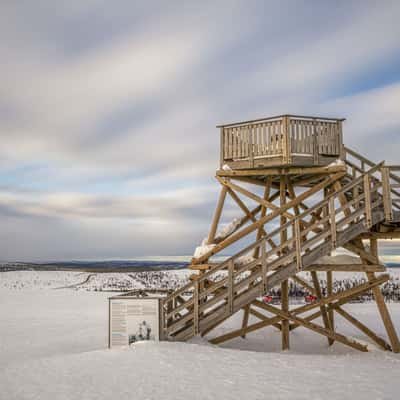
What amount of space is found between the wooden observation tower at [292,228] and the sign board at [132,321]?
15.6 inches

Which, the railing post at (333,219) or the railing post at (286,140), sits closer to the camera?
the railing post at (333,219)

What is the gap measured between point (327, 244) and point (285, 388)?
5.02 metres

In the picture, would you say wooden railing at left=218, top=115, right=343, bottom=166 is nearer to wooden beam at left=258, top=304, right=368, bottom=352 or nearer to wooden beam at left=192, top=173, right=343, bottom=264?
wooden beam at left=192, top=173, right=343, bottom=264

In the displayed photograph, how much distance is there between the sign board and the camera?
469 inches

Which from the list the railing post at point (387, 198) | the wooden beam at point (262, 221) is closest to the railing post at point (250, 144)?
the wooden beam at point (262, 221)

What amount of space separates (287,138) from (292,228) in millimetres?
3109

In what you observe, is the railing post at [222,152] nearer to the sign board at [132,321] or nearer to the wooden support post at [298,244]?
the wooden support post at [298,244]

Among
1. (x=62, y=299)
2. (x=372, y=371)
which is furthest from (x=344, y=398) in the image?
(x=62, y=299)

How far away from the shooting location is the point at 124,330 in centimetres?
1190

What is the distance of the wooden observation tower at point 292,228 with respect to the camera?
11.8 m

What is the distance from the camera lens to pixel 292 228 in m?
12.3

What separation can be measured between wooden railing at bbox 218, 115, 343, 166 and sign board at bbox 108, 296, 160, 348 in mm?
5911

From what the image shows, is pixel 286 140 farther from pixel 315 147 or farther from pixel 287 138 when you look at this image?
pixel 315 147

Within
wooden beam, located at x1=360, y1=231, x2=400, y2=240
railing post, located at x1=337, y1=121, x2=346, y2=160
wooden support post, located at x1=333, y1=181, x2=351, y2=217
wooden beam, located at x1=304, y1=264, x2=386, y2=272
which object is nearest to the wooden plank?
wooden beam, located at x1=304, y1=264, x2=386, y2=272
